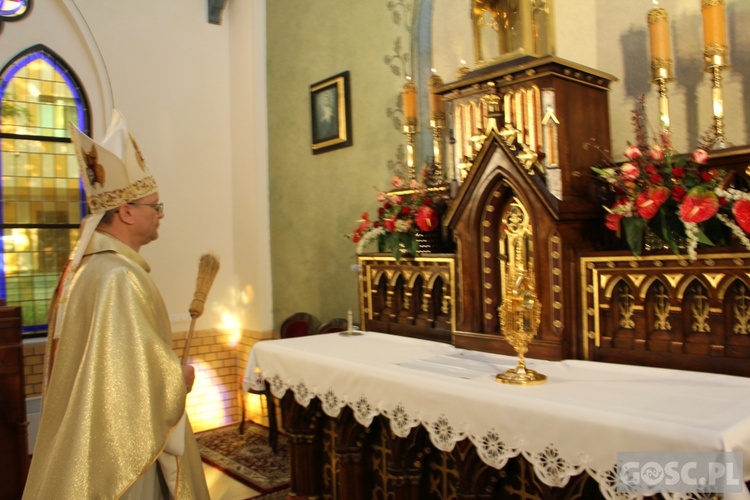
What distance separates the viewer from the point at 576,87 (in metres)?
3.31

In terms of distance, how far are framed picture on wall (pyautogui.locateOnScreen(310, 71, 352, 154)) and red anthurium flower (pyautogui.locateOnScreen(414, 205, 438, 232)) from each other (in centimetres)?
205

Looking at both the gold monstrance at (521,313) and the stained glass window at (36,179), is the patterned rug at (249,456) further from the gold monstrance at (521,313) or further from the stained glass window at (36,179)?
the gold monstrance at (521,313)

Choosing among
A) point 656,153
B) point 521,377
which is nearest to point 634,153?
point 656,153

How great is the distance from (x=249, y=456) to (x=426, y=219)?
3102mm

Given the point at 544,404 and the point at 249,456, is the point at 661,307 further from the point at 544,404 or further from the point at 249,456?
the point at 249,456

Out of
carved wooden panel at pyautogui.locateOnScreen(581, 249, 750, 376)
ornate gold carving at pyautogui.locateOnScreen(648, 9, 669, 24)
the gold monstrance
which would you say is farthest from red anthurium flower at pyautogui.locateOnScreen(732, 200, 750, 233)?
ornate gold carving at pyautogui.locateOnScreen(648, 9, 669, 24)

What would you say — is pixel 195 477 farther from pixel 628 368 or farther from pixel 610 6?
pixel 610 6

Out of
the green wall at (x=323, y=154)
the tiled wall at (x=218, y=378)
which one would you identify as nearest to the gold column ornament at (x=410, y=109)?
the green wall at (x=323, y=154)

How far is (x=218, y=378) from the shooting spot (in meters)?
7.11

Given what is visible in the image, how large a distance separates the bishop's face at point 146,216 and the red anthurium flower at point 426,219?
1.55m

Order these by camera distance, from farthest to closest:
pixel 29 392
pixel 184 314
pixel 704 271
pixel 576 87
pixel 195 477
Answer: pixel 184 314 → pixel 29 392 → pixel 576 87 → pixel 195 477 → pixel 704 271

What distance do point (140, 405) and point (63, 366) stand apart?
15.5 inches

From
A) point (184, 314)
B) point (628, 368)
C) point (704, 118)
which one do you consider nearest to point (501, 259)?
point (628, 368)

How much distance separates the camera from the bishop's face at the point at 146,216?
10.0 feet
